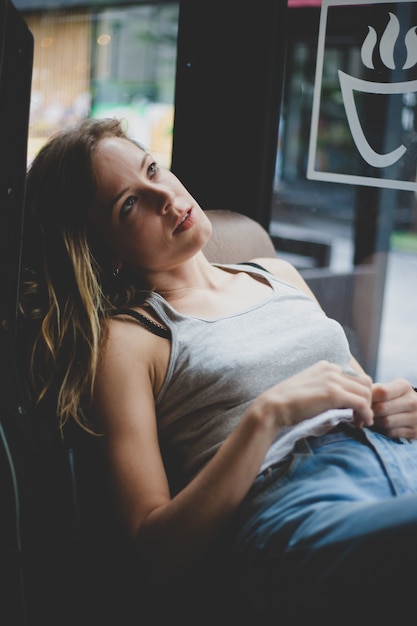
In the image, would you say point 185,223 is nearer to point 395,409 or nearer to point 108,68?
point 395,409

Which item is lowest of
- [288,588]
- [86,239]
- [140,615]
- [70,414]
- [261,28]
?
[140,615]

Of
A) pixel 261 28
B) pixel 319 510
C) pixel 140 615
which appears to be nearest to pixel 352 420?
pixel 319 510

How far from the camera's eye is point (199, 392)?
4.14 feet

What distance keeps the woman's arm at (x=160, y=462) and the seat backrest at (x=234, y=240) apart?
536 millimetres

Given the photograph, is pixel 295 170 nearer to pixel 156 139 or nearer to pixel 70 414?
pixel 70 414

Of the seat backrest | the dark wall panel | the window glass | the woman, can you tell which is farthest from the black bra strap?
the window glass

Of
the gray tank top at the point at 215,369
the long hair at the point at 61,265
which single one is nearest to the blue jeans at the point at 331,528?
the gray tank top at the point at 215,369

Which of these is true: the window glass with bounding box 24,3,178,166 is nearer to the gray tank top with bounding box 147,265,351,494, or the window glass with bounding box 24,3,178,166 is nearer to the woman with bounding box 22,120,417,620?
the woman with bounding box 22,120,417,620

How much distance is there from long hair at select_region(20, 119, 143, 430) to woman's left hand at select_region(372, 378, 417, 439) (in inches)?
Result: 20.2

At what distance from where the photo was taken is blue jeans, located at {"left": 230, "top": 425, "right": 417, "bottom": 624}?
0.89 m

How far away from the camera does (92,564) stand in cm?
124

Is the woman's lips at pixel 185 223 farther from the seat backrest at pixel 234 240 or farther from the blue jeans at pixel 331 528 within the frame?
the blue jeans at pixel 331 528

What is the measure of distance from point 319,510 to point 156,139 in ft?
17.1

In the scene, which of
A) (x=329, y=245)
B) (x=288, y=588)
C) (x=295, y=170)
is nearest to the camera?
(x=288, y=588)
